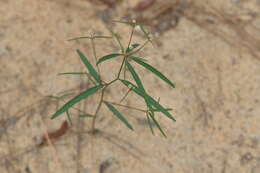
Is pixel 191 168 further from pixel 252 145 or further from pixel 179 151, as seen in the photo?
pixel 252 145

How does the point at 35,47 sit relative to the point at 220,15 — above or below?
below

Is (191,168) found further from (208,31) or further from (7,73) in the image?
(7,73)

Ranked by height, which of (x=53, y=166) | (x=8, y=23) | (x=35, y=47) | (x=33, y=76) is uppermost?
(x=8, y=23)

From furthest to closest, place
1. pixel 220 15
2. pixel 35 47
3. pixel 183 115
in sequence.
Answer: pixel 220 15 → pixel 35 47 → pixel 183 115

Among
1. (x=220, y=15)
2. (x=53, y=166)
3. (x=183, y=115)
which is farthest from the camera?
(x=220, y=15)

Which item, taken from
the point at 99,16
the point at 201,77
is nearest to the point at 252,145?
the point at 201,77

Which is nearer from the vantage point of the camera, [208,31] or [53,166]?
[53,166]

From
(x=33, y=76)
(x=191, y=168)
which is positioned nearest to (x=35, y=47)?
(x=33, y=76)
